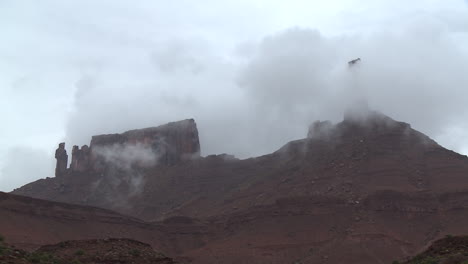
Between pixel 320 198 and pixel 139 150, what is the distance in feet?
292

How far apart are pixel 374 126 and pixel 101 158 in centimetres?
8691

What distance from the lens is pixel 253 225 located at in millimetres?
113562

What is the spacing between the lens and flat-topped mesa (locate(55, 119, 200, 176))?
18738 centimetres

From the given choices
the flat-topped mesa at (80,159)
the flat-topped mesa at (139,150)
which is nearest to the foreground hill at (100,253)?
the flat-topped mesa at (139,150)

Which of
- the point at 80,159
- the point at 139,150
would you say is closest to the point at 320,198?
the point at 139,150

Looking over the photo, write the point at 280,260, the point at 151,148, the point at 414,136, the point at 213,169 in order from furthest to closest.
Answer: the point at 151,148 → the point at 213,169 → the point at 414,136 → the point at 280,260

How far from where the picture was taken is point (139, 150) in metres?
192

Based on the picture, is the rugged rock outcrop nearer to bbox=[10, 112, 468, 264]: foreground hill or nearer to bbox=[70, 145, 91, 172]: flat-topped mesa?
bbox=[70, 145, 91, 172]: flat-topped mesa

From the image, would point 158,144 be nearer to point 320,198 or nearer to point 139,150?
point 139,150

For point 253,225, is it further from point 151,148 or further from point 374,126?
point 151,148

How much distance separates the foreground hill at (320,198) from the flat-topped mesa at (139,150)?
15205 millimetres

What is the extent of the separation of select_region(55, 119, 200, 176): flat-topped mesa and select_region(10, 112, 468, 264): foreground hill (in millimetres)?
15205

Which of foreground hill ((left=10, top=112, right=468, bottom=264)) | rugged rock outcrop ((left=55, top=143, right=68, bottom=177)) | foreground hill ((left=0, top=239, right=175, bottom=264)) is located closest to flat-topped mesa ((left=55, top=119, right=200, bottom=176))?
rugged rock outcrop ((left=55, top=143, right=68, bottom=177))

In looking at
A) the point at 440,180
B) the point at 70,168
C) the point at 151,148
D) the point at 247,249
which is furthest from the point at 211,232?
the point at 70,168
